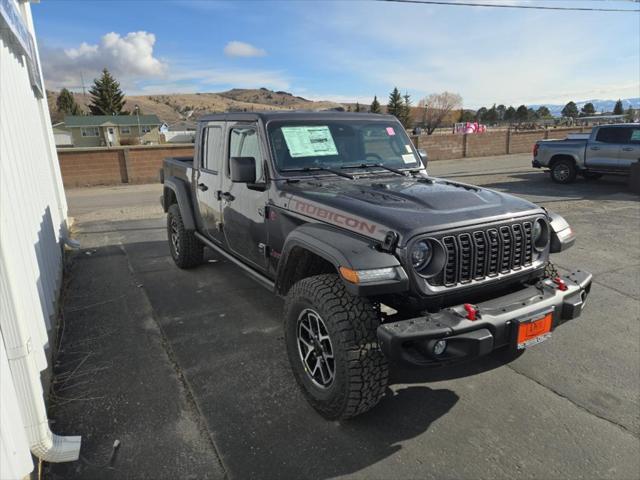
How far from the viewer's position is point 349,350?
2477 mm

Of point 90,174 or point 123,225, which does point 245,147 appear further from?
point 90,174

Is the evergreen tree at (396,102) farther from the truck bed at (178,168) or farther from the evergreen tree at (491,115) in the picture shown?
the truck bed at (178,168)

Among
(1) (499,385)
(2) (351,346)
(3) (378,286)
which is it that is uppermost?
(3) (378,286)

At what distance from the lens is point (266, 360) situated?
359 cm

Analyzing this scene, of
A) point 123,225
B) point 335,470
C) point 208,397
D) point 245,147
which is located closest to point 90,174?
point 123,225

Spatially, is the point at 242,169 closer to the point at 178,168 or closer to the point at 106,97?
the point at 178,168

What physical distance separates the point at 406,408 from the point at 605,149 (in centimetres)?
1298

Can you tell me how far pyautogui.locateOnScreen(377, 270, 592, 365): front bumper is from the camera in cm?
229

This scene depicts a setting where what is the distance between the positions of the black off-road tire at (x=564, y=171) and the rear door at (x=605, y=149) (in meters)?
0.47

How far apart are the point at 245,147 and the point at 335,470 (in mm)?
2825

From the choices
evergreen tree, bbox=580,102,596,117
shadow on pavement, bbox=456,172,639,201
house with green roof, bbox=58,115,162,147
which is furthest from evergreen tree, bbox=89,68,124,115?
evergreen tree, bbox=580,102,596,117

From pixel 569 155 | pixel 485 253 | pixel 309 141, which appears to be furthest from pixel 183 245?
pixel 569 155

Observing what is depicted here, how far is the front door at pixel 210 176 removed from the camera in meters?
4.59

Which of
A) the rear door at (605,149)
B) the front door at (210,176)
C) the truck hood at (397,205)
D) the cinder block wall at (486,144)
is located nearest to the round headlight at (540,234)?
the truck hood at (397,205)
